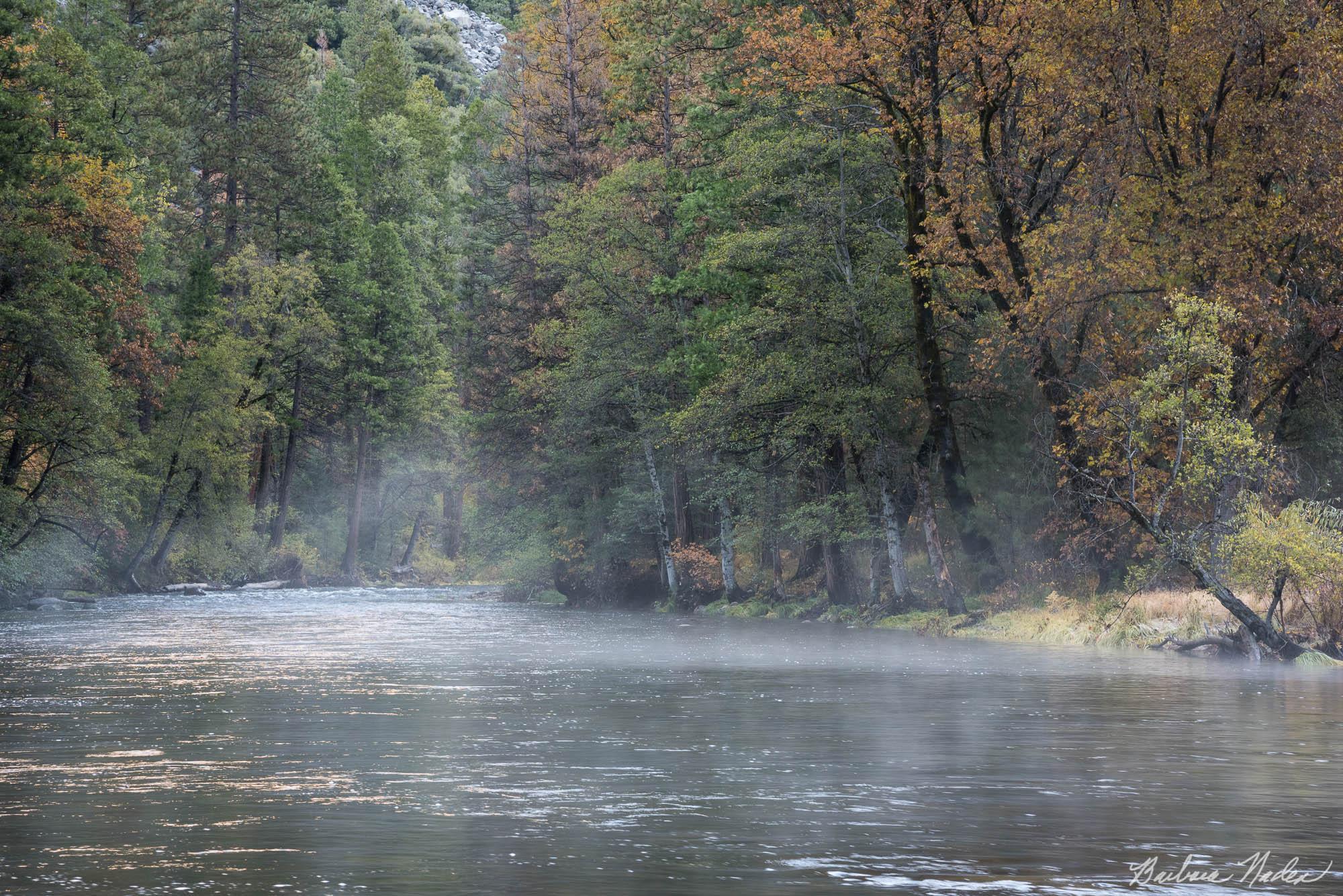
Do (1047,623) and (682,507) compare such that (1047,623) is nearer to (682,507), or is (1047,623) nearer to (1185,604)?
(1185,604)

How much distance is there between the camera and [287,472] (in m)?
79.1

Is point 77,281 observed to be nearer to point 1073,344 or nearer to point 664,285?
point 664,285

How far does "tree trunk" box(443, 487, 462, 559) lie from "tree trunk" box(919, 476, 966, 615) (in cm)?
5923

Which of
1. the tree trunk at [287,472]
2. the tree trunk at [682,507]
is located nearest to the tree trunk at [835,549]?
the tree trunk at [682,507]

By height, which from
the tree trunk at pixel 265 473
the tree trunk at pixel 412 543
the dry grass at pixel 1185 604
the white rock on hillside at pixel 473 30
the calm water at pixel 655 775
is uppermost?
the white rock on hillside at pixel 473 30

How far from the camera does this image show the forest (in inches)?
1155

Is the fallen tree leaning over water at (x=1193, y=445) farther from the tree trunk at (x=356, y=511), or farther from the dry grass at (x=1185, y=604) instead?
the tree trunk at (x=356, y=511)

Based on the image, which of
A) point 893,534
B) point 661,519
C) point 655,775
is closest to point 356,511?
point 661,519

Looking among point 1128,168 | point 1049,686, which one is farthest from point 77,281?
point 1049,686

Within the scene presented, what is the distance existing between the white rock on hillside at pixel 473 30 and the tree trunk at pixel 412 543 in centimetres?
8787

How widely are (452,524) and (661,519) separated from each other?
4280 cm

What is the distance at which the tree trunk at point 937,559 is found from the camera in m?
37.0

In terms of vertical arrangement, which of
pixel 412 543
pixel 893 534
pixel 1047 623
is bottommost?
pixel 1047 623

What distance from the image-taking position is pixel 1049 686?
22.3m
